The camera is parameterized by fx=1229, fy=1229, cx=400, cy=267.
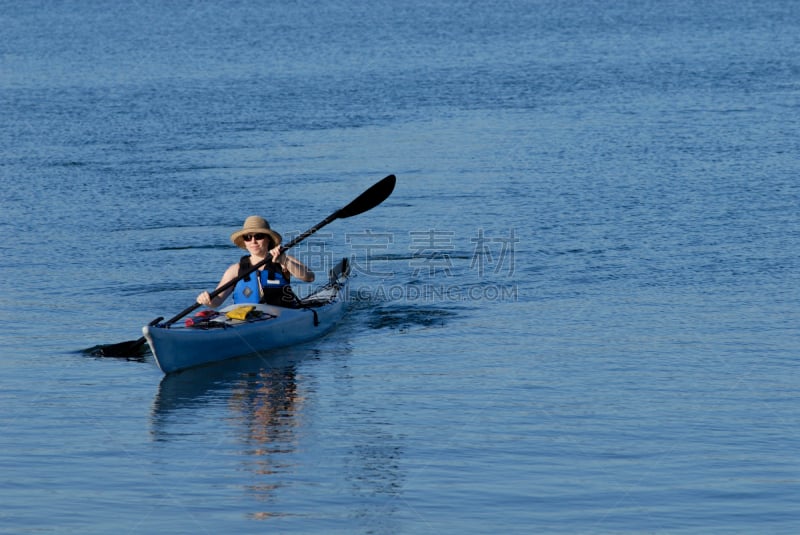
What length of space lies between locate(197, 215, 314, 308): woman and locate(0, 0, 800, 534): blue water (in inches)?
29.3

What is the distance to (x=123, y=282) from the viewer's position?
16.0 metres

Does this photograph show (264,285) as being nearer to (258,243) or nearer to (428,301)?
(258,243)

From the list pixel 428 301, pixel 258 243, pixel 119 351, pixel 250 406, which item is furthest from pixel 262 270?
pixel 428 301

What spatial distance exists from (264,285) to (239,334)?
79 centimetres

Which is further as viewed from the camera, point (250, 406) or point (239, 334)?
point (239, 334)

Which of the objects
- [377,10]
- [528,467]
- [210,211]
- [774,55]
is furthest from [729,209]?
[377,10]

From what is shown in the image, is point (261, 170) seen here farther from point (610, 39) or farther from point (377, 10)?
point (377, 10)

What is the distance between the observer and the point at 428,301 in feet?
50.2

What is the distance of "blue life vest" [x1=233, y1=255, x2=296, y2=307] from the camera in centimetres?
1288

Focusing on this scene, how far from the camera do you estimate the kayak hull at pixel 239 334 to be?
38.6 feet

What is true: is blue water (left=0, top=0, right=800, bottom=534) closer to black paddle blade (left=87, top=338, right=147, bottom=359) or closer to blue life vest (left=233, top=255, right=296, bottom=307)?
black paddle blade (left=87, top=338, right=147, bottom=359)

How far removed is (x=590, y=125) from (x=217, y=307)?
16.2m

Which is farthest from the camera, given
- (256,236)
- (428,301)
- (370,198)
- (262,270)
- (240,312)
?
(428,301)

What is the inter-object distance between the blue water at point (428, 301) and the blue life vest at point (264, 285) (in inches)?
27.8
